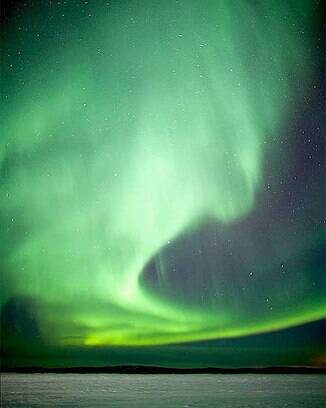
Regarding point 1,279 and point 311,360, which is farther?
point 311,360

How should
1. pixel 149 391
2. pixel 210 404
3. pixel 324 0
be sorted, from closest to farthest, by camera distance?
1. pixel 210 404
2. pixel 149 391
3. pixel 324 0

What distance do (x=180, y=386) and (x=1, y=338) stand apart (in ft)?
3.59

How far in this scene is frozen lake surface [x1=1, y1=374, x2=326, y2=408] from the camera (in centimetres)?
195

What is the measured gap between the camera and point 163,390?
2260mm

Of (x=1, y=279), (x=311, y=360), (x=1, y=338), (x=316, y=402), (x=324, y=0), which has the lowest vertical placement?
(x=316, y=402)

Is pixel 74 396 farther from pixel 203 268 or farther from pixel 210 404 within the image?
pixel 203 268

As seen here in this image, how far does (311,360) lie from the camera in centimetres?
235

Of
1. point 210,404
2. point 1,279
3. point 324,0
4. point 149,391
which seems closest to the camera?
point 210,404

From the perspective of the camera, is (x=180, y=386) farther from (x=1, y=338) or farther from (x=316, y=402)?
(x=1, y=338)

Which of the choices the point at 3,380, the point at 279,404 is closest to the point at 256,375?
the point at 279,404

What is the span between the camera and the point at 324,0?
7.93 feet

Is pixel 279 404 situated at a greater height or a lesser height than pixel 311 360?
lesser

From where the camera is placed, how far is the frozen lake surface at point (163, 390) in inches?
76.8

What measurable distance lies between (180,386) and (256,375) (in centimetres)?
46
